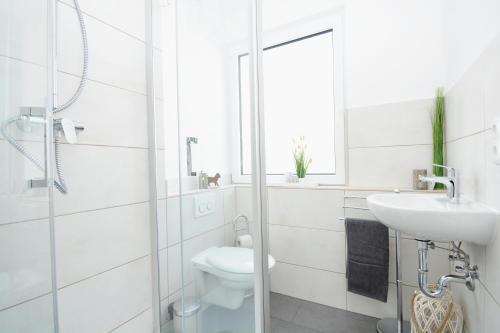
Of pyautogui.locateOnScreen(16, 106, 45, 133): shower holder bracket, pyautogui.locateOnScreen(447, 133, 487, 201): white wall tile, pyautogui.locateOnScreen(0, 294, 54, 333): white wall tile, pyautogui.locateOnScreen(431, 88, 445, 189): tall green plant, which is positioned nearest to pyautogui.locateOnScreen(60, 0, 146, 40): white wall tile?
pyautogui.locateOnScreen(16, 106, 45, 133): shower holder bracket

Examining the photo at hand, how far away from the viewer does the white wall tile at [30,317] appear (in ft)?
2.31

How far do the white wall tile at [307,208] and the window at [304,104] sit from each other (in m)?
0.22

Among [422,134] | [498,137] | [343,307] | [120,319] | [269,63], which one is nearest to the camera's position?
[498,137]

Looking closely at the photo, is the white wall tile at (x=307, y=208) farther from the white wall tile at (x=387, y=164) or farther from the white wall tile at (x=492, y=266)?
the white wall tile at (x=492, y=266)

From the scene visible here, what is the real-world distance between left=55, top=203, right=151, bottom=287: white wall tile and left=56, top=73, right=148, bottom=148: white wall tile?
32 centimetres

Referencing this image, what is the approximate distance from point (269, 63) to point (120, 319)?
84.0 inches

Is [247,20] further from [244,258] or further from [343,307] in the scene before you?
[343,307]

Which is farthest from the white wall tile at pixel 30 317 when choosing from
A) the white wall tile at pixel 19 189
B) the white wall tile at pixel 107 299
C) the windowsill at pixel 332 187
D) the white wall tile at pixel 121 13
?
the windowsill at pixel 332 187

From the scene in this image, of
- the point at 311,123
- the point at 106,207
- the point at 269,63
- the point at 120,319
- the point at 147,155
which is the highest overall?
the point at 269,63

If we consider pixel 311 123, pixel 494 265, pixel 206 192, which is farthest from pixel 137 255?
pixel 311 123

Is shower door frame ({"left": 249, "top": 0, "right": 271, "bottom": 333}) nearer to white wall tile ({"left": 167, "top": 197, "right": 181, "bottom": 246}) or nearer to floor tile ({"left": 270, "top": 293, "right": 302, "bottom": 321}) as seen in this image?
white wall tile ({"left": 167, "top": 197, "right": 181, "bottom": 246})

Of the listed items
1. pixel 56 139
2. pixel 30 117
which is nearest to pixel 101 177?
pixel 56 139

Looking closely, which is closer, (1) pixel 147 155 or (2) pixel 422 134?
(1) pixel 147 155

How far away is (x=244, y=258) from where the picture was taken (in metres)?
1.00
